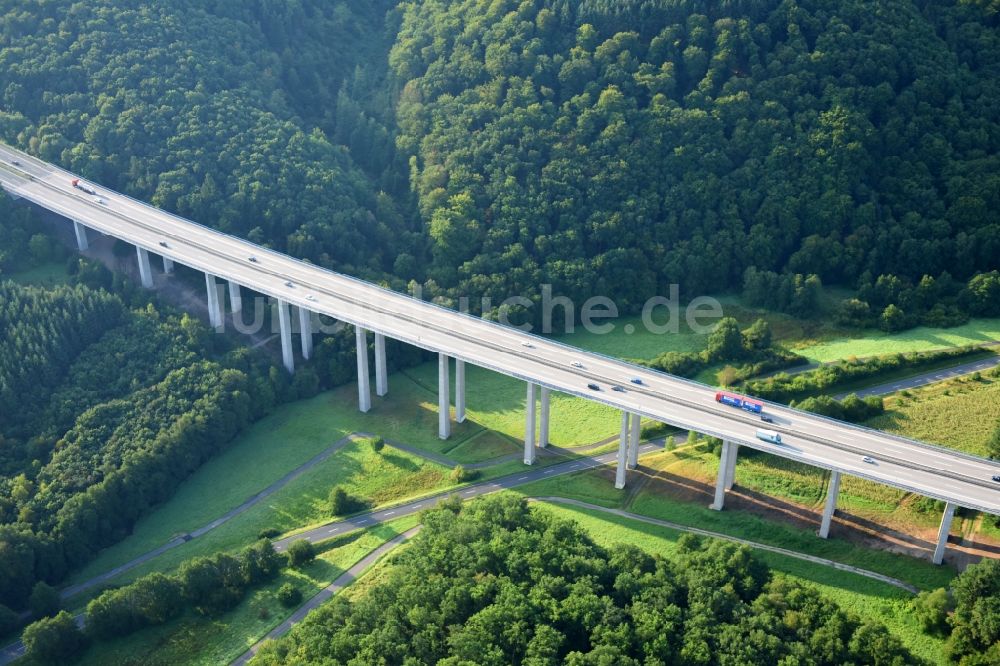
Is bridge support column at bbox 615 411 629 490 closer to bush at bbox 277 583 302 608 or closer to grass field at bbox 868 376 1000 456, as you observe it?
grass field at bbox 868 376 1000 456

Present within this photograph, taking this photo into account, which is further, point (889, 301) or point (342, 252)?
point (342, 252)

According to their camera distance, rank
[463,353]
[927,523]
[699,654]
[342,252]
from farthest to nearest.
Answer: [342,252] < [463,353] < [927,523] < [699,654]

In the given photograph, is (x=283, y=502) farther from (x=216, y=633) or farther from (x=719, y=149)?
(x=719, y=149)

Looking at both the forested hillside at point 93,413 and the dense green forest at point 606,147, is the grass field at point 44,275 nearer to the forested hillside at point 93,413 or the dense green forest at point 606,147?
the forested hillside at point 93,413

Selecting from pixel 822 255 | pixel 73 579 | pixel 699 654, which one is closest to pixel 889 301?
pixel 822 255

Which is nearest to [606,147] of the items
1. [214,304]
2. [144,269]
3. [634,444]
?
[634,444]

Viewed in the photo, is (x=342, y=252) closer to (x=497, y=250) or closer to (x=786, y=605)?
(x=497, y=250)
